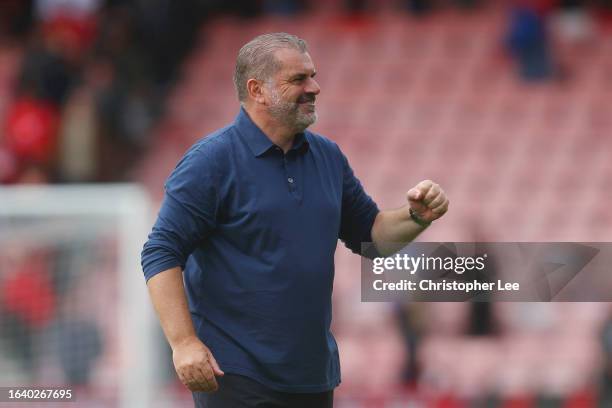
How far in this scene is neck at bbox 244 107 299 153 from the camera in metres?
4.28

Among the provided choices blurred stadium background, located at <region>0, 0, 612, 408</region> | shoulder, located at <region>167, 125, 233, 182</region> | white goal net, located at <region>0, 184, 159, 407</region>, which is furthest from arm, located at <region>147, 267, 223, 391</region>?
white goal net, located at <region>0, 184, 159, 407</region>

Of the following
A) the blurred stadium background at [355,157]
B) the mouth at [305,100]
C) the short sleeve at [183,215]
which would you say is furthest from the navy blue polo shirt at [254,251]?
the blurred stadium background at [355,157]

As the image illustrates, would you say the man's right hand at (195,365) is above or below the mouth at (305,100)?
below

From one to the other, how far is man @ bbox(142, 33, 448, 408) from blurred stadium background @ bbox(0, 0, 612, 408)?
3.65m

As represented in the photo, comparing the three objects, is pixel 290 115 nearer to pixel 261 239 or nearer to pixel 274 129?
pixel 274 129

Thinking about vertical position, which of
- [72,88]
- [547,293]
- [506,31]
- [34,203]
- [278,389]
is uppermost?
[506,31]

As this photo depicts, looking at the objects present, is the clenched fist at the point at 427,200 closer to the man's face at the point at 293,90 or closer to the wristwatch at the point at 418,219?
the wristwatch at the point at 418,219

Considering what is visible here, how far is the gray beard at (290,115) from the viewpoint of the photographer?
423 cm

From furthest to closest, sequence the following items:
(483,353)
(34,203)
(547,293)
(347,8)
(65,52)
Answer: (347,8)
(65,52)
(483,353)
(34,203)
(547,293)

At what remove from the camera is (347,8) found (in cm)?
1418

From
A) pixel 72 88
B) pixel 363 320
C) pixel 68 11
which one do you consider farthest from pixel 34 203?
pixel 68 11

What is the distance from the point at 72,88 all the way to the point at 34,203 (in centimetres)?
404

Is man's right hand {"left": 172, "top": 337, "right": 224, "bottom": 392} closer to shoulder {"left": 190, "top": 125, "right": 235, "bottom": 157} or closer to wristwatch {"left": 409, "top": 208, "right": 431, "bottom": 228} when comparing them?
shoulder {"left": 190, "top": 125, "right": 235, "bottom": 157}

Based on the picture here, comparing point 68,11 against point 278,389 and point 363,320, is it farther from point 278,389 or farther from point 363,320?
point 278,389
